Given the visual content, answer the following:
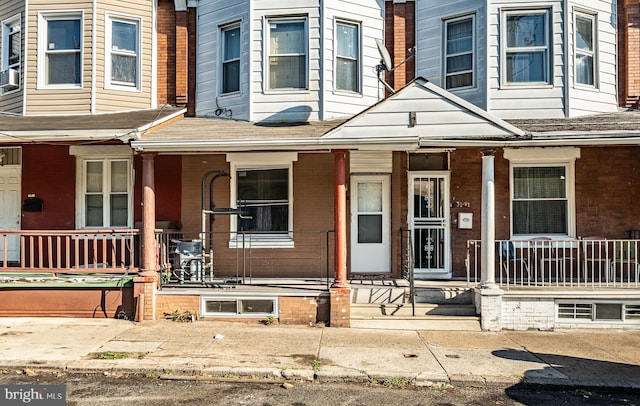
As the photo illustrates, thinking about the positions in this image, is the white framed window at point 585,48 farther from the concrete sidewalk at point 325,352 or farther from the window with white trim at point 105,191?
the window with white trim at point 105,191

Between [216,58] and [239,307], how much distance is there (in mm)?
5530

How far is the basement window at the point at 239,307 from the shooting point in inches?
361

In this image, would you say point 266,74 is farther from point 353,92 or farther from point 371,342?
point 371,342

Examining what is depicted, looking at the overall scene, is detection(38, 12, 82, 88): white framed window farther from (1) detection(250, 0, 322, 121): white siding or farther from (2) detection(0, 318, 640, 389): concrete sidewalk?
(2) detection(0, 318, 640, 389): concrete sidewalk

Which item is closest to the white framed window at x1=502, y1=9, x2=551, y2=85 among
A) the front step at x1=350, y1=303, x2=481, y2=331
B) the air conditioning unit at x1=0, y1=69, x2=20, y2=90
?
the front step at x1=350, y1=303, x2=481, y2=331

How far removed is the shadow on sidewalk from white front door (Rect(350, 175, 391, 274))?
3.82m

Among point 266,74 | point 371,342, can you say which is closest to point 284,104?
point 266,74

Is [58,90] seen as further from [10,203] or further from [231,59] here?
[231,59]

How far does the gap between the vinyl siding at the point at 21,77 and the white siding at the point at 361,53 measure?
682cm

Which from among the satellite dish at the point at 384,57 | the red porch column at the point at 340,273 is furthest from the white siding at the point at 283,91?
the red porch column at the point at 340,273

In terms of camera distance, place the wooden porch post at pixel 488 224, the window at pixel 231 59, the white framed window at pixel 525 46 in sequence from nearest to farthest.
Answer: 1. the wooden porch post at pixel 488 224
2. the white framed window at pixel 525 46
3. the window at pixel 231 59

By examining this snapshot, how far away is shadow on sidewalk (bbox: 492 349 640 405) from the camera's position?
617cm

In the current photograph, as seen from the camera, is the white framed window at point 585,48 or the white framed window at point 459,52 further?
the white framed window at point 459,52

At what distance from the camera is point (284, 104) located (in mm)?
10711
